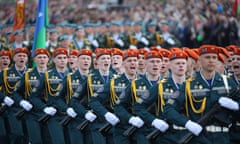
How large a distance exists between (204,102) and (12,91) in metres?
4.73

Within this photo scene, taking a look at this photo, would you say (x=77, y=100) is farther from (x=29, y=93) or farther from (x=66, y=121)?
(x=29, y=93)

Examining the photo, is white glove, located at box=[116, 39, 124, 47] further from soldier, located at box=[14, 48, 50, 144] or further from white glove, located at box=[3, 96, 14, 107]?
white glove, located at box=[3, 96, 14, 107]

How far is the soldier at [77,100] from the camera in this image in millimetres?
10711

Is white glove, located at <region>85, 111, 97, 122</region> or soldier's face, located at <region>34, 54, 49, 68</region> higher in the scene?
soldier's face, located at <region>34, 54, 49, 68</region>

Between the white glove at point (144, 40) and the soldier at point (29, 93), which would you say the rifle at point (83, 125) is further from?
the white glove at point (144, 40)

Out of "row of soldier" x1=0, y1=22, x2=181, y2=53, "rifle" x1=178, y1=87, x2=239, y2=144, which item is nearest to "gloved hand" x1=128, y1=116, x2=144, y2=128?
"rifle" x1=178, y1=87, x2=239, y2=144

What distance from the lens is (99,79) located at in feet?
35.8

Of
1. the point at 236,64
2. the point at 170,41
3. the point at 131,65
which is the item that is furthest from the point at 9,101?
the point at 170,41

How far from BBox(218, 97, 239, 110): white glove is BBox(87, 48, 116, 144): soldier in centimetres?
262

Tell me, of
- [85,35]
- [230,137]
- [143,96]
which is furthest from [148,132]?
[85,35]

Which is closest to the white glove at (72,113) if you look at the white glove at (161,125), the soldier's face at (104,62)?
the soldier's face at (104,62)

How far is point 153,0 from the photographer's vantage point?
2850 centimetres

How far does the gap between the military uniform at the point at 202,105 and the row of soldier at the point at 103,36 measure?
984 centimetres

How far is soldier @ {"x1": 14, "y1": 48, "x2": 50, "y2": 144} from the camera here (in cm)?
1152
